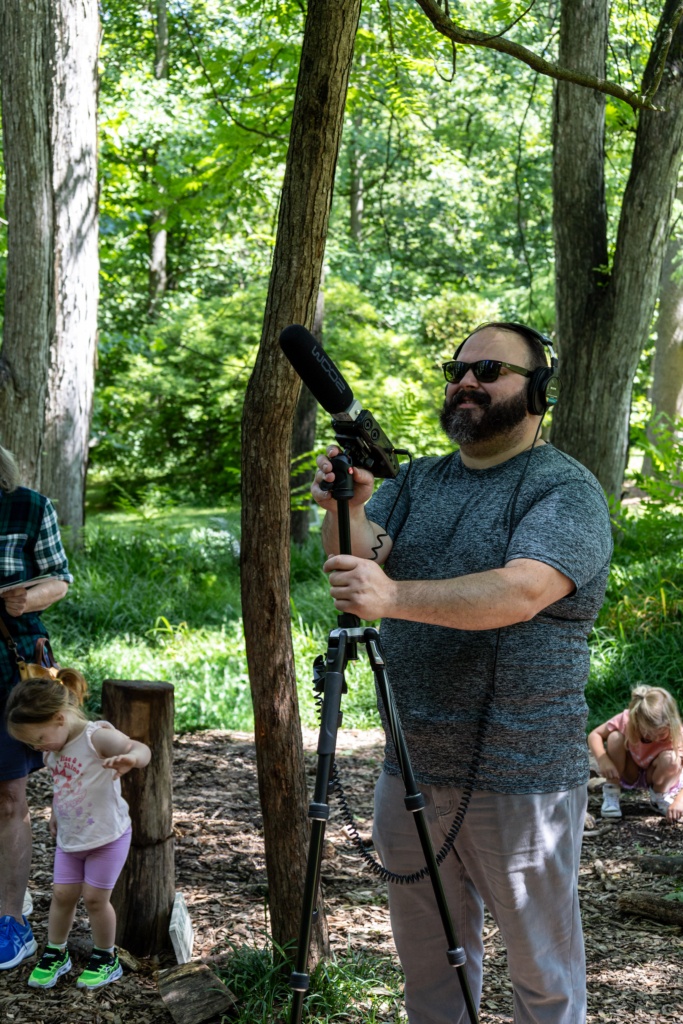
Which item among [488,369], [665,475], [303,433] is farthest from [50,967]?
[303,433]

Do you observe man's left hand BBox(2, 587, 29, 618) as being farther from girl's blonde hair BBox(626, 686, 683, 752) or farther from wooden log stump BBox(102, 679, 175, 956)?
girl's blonde hair BBox(626, 686, 683, 752)

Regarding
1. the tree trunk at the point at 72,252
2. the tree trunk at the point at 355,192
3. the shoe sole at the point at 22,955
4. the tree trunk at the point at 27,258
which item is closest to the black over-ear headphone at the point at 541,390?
the shoe sole at the point at 22,955

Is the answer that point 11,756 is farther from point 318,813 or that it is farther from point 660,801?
point 660,801

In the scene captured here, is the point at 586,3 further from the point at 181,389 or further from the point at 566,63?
the point at 181,389

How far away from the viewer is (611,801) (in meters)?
4.71

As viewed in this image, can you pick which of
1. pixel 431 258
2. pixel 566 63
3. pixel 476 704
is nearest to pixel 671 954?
pixel 476 704

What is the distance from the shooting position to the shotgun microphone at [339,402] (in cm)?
178

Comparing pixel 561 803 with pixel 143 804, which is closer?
pixel 561 803

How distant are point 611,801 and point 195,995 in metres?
2.80

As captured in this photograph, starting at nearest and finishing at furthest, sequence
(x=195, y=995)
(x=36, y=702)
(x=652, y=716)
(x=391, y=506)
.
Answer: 1. (x=391, y=506)
2. (x=195, y=995)
3. (x=36, y=702)
4. (x=652, y=716)

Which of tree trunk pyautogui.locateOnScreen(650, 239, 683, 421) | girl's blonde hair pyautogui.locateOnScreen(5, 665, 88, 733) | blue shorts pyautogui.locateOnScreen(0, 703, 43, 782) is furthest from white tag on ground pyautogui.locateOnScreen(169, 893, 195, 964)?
tree trunk pyautogui.locateOnScreen(650, 239, 683, 421)

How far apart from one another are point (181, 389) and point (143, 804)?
11.4m

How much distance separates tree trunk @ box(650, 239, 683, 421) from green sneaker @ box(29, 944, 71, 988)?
40.0ft

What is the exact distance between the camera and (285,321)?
104 inches
